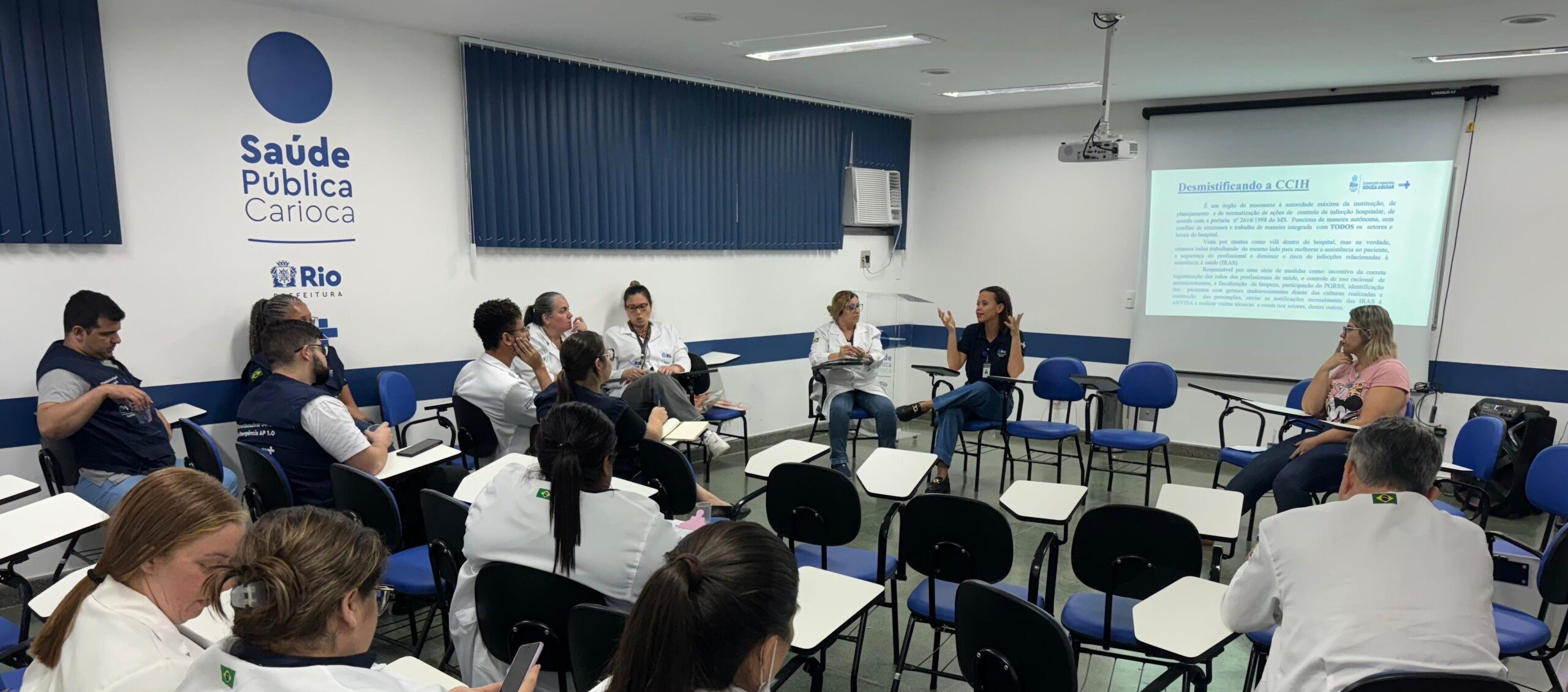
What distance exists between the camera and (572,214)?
540 centimetres

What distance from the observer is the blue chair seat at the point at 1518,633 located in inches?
Answer: 99.4

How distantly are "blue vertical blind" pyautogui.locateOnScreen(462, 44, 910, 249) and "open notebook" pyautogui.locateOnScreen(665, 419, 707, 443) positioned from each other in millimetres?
1921

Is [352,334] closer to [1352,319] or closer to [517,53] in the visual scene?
[517,53]

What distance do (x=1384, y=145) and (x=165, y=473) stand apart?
706cm

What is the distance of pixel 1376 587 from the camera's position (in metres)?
1.83

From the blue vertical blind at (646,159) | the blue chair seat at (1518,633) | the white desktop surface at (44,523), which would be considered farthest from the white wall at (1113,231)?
the white desktop surface at (44,523)

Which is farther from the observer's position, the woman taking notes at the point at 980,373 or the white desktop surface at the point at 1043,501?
the woman taking notes at the point at 980,373

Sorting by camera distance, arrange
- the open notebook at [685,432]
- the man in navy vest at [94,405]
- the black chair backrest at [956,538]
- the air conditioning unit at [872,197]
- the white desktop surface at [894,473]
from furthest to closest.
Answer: the air conditioning unit at [872,197] → the open notebook at [685,432] → the man in navy vest at [94,405] → the white desktop surface at [894,473] → the black chair backrest at [956,538]

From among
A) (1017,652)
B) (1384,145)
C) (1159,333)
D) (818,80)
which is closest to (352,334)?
(818,80)

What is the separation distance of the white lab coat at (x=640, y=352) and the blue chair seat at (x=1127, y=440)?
270cm

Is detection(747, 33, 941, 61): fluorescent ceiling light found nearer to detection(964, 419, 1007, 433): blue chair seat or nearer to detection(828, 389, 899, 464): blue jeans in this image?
detection(828, 389, 899, 464): blue jeans

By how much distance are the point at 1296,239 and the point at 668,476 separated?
5.22 meters

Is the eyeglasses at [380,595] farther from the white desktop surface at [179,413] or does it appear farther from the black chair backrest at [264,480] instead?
the white desktop surface at [179,413]

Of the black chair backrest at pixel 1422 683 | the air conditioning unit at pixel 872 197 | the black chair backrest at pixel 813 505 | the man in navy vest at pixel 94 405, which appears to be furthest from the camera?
the air conditioning unit at pixel 872 197
